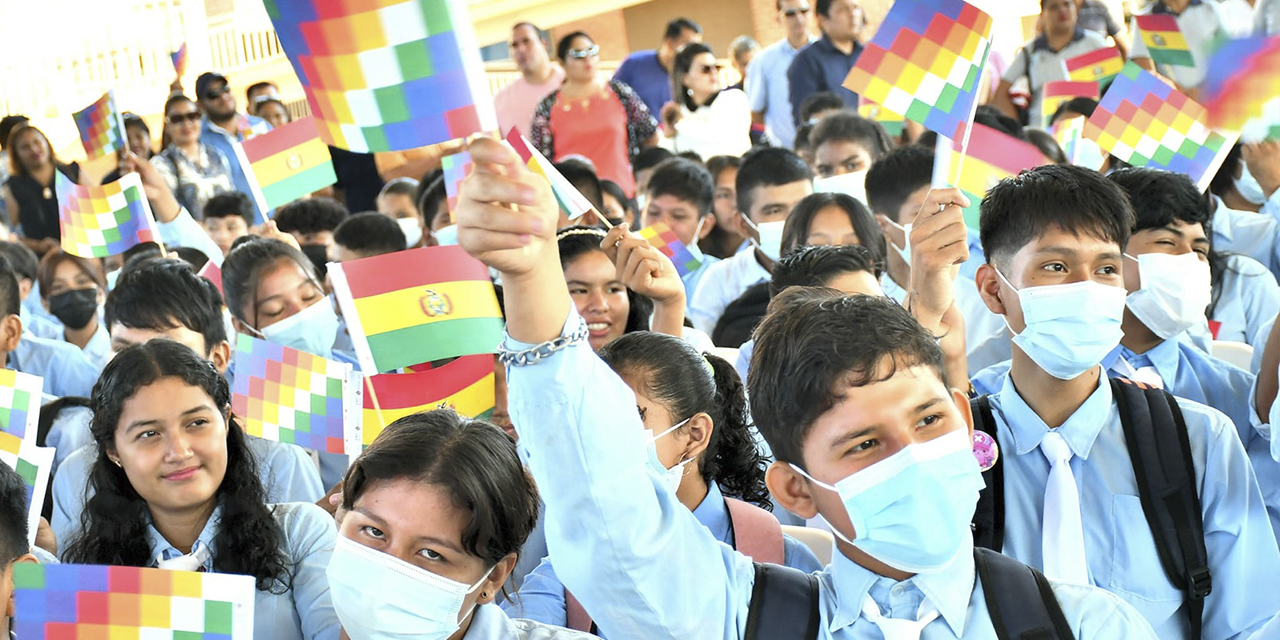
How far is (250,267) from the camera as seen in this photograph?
451 centimetres

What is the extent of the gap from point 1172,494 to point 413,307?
1776 millimetres

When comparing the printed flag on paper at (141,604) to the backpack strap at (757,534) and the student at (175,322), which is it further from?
the student at (175,322)

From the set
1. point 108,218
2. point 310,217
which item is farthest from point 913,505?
point 310,217

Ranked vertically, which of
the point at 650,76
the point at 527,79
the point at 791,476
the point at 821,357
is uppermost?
the point at 821,357

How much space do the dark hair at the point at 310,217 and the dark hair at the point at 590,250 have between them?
2.76 metres

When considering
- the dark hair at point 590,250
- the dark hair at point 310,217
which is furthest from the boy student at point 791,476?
the dark hair at point 310,217

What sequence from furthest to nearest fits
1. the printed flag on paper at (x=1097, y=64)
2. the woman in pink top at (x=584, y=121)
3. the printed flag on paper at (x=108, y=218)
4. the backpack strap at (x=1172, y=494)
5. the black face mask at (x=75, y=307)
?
the woman in pink top at (x=584, y=121)
the printed flag on paper at (x=1097, y=64)
the black face mask at (x=75, y=307)
the printed flag on paper at (x=108, y=218)
the backpack strap at (x=1172, y=494)

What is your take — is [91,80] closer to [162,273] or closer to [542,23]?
[542,23]

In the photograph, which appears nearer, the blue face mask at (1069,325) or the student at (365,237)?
the blue face mask at (1069,325)

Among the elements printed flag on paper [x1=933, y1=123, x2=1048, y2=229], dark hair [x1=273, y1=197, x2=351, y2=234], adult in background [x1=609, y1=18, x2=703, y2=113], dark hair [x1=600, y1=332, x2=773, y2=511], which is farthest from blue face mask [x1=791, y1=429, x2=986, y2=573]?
adult in background [x1=609, y1=18, x2=703, y2=113]

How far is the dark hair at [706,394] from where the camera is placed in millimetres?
2908

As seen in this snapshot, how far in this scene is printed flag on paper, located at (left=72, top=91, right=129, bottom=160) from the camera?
18.7ft

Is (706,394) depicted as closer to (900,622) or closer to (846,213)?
(900,622)

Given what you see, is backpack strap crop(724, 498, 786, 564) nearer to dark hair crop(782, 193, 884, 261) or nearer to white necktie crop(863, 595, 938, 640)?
white necktie crop(863, 595, 938, 640)
